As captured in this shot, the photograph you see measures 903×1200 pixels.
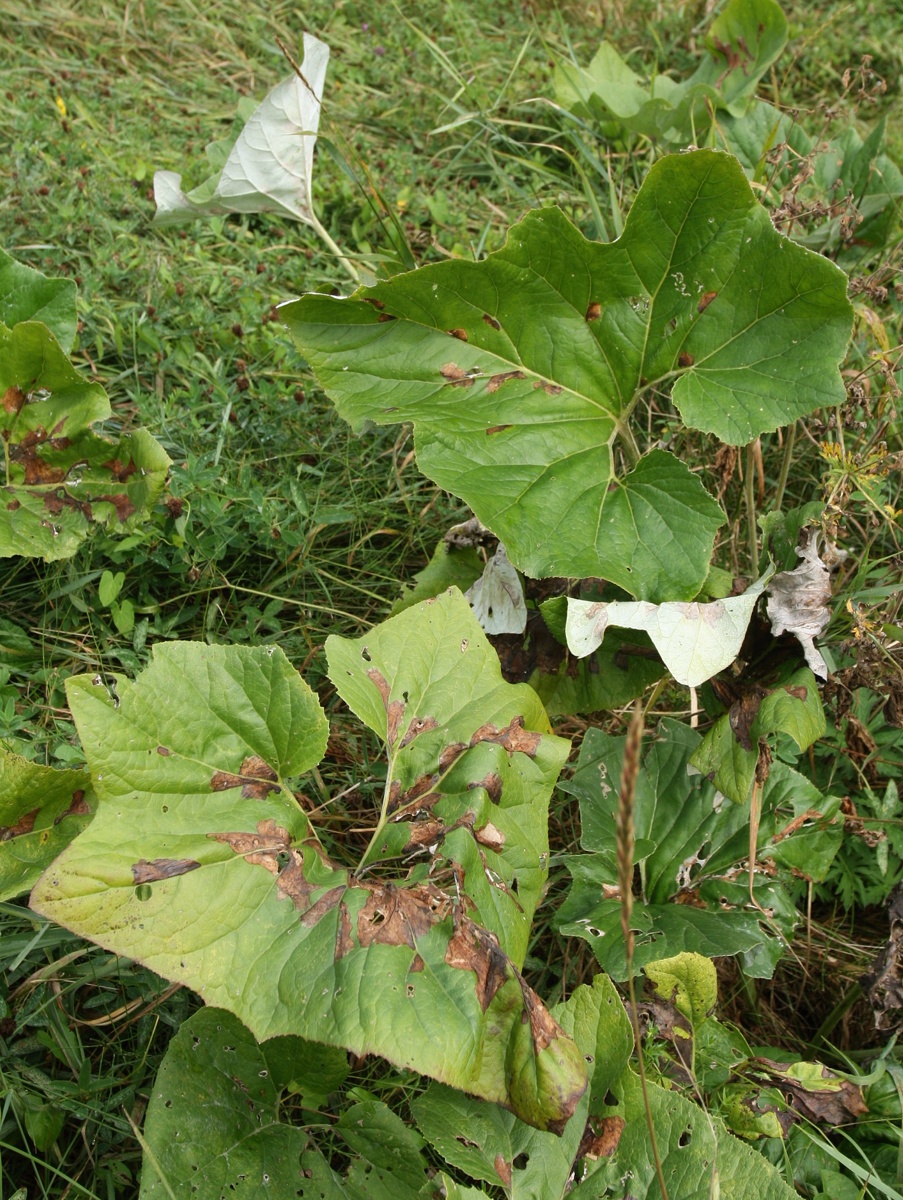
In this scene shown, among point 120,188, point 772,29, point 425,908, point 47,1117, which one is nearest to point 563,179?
point 772,29

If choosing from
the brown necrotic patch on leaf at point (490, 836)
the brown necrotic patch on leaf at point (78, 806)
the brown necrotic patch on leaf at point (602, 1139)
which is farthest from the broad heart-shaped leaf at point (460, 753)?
the brown necrotic patch on leaf at point (78, 806)

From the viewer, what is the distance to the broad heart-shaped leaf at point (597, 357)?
6.45 feet

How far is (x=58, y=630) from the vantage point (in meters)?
2.42

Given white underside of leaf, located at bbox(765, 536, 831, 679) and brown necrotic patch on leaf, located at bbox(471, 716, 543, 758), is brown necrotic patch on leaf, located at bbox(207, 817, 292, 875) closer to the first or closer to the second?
brown necrotic patch on leaf, located at bbox(471, 716, 543, 758)

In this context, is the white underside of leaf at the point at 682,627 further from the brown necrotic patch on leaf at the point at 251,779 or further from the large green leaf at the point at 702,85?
the large green leaf at the point at 702,85

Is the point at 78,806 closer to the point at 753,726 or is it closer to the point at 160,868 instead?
the point at 160,868

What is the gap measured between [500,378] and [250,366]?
1.06 m

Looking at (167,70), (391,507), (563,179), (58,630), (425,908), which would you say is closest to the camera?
(425,908)

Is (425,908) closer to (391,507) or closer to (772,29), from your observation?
(391,507)

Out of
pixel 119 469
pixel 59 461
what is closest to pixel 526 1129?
pixel 119 469

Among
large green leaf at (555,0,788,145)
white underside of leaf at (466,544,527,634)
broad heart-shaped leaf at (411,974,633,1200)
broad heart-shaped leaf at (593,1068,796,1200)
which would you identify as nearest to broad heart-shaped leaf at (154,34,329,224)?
large green leaf at (555,0,788,145)

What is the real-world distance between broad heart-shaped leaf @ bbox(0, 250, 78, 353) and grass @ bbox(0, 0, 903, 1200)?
310mm

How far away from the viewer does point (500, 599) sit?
7.38 feet

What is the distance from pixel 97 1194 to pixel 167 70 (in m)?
3.93
